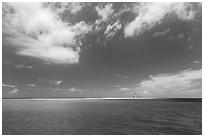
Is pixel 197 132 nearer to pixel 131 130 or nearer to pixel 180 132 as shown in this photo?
pixel 180 132

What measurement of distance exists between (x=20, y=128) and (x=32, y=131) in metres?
3.12

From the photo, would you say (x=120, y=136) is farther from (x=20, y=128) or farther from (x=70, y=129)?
(x=20, y=128)

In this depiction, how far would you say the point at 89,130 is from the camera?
29.2 m

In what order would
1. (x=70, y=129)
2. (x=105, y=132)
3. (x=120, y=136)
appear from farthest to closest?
(x=70, y=129)
(x=105, y=132)
(x=120, y=136)

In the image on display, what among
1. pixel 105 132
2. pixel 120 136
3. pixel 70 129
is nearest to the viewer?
pixel 120 136

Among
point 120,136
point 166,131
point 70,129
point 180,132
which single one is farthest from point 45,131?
point 180,132

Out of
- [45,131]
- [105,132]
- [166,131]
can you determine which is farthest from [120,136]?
[45,131]

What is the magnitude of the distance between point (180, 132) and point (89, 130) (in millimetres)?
13032

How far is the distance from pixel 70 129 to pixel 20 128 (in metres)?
7.59

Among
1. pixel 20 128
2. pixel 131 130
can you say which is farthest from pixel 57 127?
pixel 131 130

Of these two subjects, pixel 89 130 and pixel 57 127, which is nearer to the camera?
pixel 89 130

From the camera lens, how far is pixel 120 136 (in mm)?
24297

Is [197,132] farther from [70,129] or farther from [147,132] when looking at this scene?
[70,129]

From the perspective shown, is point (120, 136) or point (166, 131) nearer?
point (120, 136)
